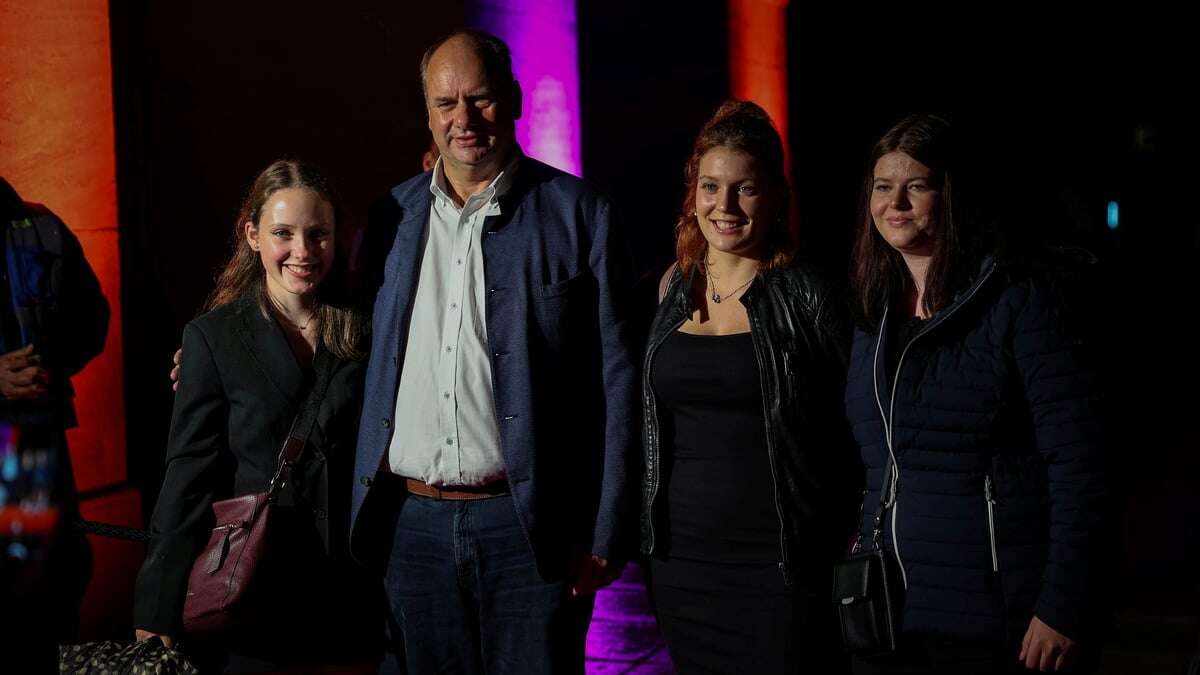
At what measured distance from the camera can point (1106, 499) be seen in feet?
8.78

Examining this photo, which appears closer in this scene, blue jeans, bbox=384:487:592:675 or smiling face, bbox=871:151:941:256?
smiling face, bbox=871:151:941:256

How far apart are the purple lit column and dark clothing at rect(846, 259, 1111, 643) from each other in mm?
5504

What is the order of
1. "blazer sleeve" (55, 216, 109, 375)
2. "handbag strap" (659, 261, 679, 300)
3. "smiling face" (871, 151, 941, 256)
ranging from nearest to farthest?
1. "smiling face" (871, 151, 941, 256)
2. "handbag strap" (659, 261, 679, 300)
3. "blazer sleeve" (55, 216, 109, 375)

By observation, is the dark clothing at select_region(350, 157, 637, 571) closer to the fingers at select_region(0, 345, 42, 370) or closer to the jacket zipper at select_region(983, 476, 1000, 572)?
the jacket zipper at select_region(983, 476, 1000, 572)

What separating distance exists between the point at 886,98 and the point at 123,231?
8.99 meters

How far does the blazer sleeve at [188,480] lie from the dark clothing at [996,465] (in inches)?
71.1

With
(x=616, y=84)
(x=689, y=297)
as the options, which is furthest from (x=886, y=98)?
(x=689, y=297)

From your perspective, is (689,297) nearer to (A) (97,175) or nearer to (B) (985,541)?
(B) (985,541)

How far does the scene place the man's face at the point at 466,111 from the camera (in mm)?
3289

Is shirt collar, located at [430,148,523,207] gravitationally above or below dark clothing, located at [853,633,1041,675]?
above

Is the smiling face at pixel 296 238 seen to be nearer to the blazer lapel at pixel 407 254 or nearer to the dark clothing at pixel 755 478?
the blazer lapel at pixel 407 254

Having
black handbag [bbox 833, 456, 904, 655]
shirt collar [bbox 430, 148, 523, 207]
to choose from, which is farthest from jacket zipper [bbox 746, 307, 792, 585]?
shirt collar [bbox 430, 148, 523, 207]

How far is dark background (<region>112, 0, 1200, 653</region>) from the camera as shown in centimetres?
545

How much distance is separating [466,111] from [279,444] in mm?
1041
